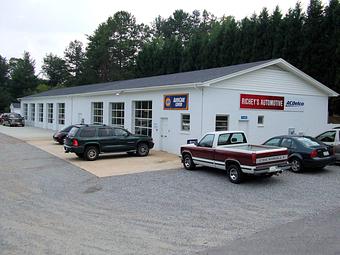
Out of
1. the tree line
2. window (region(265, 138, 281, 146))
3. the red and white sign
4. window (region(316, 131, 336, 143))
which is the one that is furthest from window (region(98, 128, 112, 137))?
the tree line

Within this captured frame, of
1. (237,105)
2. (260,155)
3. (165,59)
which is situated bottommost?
(260,155)

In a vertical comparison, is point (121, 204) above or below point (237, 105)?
below

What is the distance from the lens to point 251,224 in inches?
269

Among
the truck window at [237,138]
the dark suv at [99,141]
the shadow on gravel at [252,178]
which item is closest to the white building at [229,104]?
the dark suv at [99,141]

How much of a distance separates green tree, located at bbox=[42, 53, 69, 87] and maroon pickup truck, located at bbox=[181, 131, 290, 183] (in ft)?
215

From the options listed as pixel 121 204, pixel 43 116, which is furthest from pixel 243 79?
pixel 43 116

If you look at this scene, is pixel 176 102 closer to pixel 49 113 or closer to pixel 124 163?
pixel 124 163

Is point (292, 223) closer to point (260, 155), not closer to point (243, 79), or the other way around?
point (260, 155)

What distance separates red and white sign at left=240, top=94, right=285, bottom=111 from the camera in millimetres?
17672

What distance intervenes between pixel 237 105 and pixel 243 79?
145 centimetres

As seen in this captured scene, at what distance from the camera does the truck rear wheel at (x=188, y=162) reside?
13.0 metres

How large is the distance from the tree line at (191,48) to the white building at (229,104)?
7.52 meters

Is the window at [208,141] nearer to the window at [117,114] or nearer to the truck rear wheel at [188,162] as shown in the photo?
the truck rear wheel at [188,162]

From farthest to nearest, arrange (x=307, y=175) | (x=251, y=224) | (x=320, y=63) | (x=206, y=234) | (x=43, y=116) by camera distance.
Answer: (x=43, y=116) → (x=320, y=63) → (x=307, y=175) → (x=251, y=224) → (x=206, y=234)
